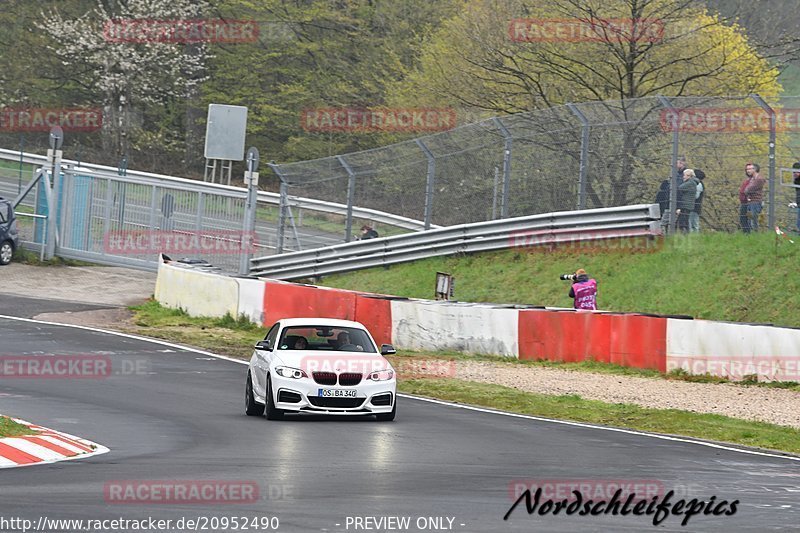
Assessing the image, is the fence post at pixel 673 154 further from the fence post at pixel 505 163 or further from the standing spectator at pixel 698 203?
the fence post at pixel 505 163

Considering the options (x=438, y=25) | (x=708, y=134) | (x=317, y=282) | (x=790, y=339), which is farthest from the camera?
(x=438, y=25)

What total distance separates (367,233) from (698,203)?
8650mm

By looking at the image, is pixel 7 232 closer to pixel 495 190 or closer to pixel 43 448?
pixel 495 190

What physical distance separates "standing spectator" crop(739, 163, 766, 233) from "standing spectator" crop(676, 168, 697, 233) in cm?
97

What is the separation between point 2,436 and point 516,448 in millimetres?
4768

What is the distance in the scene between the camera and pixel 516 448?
521 inches

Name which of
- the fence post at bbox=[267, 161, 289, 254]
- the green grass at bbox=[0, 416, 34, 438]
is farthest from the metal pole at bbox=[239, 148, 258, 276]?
the green grass at bbox=[0, 416, 34, 438]

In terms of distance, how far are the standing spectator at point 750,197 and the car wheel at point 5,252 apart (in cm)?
1818

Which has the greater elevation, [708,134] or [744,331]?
[708,134]

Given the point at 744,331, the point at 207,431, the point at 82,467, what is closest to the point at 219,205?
the point at 744,331

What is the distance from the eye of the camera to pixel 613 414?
16938 mm

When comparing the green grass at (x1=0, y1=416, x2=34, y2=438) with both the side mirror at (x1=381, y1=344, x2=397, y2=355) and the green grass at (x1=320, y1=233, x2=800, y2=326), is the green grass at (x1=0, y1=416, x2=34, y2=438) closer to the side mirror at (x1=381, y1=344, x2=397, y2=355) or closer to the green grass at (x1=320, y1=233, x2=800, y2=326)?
the side mirror at (x1=381, y1=344, x2=397, y2=355)

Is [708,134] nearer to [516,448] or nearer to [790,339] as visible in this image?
[790,339]

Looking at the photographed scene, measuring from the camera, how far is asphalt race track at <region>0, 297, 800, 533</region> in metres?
8.88
